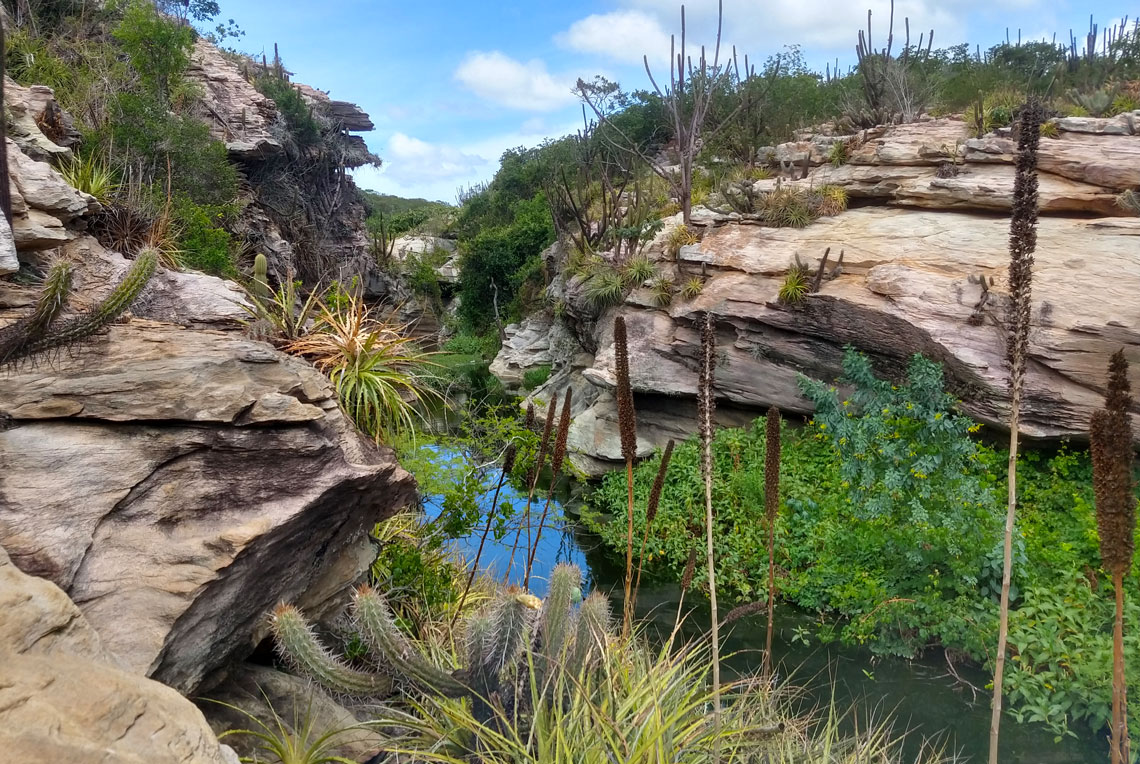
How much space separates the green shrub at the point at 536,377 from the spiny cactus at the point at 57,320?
1380 cm

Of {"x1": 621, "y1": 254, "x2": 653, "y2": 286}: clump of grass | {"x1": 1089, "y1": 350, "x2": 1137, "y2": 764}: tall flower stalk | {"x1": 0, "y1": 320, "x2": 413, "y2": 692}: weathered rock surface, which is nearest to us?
{"x1": 1089, "y1": 350, "x2": 1137, "y2": 764}: tall flower stalk

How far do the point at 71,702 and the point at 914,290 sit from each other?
9233 millimetres

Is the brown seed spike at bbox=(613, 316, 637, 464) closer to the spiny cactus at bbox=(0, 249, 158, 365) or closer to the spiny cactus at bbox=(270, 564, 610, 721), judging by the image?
the spiny cactus at bbox=(270, 564, 610, 721)

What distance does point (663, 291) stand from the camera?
1181 cm

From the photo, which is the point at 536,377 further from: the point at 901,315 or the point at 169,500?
the point at 169,500

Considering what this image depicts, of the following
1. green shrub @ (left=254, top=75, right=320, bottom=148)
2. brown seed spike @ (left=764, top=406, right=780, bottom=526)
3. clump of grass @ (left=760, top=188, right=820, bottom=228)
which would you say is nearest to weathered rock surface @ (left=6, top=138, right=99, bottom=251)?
brown seed spike @ (left=764, top=406, right=780, bottom=526)

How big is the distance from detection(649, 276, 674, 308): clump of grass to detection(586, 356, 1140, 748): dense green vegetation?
3.66 metres

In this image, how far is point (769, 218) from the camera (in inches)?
466

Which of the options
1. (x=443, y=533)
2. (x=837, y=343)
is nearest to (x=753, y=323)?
(x=837, y=343)

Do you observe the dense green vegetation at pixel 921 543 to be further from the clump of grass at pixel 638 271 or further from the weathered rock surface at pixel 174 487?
the clump of grass at pixel 638 271

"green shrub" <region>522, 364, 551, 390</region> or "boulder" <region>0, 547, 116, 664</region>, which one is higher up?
"boulder" <region>0, 547, 116, 664</region>

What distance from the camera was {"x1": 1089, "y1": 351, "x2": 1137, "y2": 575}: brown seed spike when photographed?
1938 millimetres

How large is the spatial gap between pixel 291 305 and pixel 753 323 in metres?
7.32

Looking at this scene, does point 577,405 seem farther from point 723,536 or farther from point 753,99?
point 753,99
